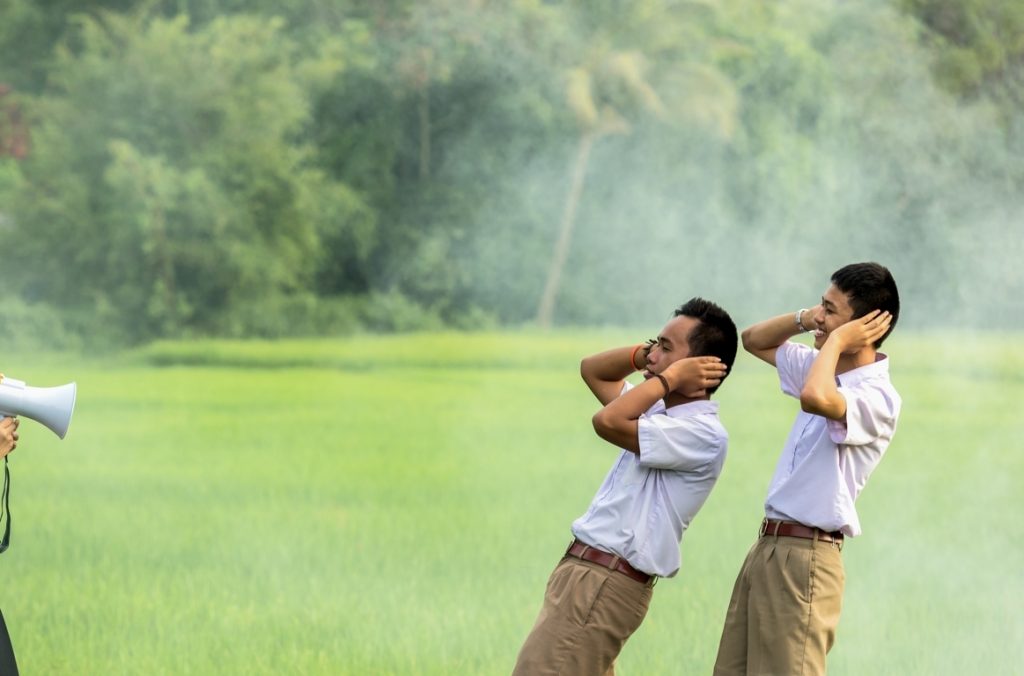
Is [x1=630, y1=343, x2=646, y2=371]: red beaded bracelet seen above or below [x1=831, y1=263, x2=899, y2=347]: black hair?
below

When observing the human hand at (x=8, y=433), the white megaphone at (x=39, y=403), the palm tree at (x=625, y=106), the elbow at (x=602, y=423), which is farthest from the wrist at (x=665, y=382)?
the palm tree at (x=625, y=106)

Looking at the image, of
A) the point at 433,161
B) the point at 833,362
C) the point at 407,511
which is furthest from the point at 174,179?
the point at 833,362

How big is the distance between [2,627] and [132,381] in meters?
10.6

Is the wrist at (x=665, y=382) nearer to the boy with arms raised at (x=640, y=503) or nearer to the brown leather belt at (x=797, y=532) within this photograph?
the boy with arms raised at (x=640, y=503)

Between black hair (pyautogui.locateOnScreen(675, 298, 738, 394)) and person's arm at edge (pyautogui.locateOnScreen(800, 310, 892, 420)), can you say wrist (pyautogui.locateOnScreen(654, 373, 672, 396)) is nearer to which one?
black hair (pyautogui.locateOnScreen(675, 298, 738, 394))

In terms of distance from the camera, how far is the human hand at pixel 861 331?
3.07 meters

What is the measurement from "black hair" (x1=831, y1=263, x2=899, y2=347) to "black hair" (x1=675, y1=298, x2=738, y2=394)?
245 millimetres

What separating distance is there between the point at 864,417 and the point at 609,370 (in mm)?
556

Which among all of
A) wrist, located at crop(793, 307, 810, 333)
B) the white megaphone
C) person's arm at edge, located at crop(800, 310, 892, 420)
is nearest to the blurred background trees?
wrist, located at crop(793, 307, 810, 333)

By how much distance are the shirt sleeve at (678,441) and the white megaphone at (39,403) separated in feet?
3.89

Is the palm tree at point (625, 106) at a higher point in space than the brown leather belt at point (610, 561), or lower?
higher

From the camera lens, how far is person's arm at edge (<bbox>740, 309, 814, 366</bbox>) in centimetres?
336

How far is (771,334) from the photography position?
3.39 m

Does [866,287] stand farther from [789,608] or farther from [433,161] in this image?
[433,161]
